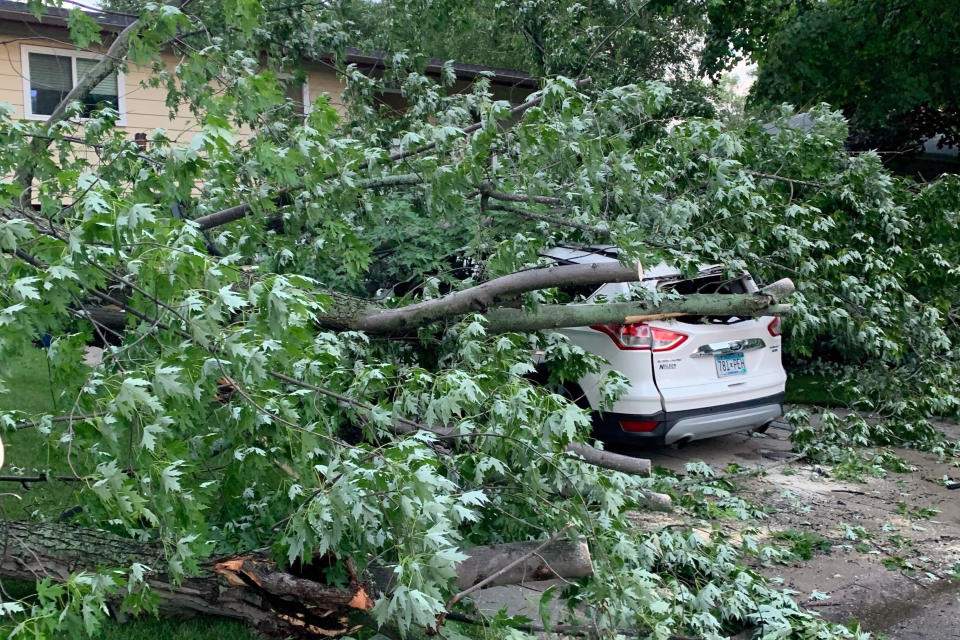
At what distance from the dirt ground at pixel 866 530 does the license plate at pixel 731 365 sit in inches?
32.9

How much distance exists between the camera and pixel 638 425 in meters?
6.72

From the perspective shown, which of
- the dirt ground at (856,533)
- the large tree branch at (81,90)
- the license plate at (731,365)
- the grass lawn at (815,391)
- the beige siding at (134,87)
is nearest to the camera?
the dirt ground at (856,533)

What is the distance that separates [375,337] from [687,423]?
260cm

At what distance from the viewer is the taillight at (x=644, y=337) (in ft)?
22.1

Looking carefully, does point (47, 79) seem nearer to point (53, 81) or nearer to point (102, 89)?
point (53, 81)

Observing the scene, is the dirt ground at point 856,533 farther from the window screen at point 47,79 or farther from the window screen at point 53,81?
the window screen at point 47,79

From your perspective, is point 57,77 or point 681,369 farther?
point 57,77

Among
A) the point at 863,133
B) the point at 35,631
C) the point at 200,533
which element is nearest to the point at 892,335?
the point at 200,533

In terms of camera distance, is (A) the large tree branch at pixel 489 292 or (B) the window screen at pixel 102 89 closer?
(A) the large tree branch at pixel 489 292

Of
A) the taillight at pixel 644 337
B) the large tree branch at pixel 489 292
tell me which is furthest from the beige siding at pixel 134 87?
the large tree branch at pixel 489 292

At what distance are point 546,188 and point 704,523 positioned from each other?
255cm

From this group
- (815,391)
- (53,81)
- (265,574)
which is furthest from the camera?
(53,81)

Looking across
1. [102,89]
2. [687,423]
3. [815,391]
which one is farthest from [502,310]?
[102,89]

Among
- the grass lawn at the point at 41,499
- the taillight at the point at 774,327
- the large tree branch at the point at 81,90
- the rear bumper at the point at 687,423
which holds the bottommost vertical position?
the grass lawn at the point at 41,499
